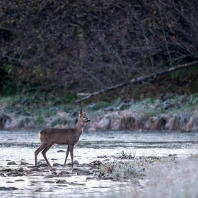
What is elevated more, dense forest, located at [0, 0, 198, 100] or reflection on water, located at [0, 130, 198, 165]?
dense forest, located at [0, 0, 198, 100]

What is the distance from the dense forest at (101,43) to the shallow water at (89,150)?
13.3ft

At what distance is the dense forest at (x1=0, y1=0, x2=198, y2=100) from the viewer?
2748cm

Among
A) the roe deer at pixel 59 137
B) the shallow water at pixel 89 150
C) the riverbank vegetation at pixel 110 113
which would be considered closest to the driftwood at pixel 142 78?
the riverbank vegetation at pixel 110 113

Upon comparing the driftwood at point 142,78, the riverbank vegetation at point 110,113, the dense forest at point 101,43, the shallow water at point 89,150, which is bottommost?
the shallow water at point 89,150

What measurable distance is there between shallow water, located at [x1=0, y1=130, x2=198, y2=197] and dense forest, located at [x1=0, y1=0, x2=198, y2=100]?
404 centimetres

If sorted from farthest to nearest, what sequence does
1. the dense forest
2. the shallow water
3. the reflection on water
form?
the dense forest → the reflection on water → the shallow water

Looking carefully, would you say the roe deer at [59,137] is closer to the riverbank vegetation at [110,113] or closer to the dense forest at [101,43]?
the riverbank vegetation at [110,113]

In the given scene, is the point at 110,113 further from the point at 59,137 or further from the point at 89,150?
the point at 59,137

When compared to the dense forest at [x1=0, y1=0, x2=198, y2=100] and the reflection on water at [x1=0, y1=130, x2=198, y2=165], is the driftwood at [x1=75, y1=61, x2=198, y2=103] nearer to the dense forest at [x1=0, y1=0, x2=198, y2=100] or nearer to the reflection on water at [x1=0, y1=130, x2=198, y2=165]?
the dense forest at [x1=0, y1=0, x2=198, y2=100]

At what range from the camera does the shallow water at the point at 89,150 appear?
10.5m

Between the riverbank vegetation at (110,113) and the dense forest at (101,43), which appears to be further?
the dense forest at (101,43)

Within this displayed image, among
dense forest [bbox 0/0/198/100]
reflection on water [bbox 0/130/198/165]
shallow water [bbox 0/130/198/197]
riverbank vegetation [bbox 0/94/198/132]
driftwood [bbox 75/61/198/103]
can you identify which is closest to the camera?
shallow water [bbox 0/130/198/197]

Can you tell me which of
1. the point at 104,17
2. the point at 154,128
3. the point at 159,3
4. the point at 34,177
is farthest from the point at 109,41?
the point at 34,177


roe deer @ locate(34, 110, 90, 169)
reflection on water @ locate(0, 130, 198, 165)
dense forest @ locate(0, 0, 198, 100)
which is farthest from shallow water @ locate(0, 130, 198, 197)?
dense forest @ locate(0, 0, 198, 100)
